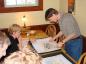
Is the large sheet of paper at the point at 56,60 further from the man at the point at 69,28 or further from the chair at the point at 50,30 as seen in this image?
the chair at the point at 50,30

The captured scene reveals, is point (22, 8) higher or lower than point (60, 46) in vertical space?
higher

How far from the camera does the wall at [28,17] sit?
400 centimetres

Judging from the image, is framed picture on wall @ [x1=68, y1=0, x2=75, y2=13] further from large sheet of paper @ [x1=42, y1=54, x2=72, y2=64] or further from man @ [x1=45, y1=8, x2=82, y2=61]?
large sheet of paper @ [x1=42, y1=54, x2=72, y2=64]

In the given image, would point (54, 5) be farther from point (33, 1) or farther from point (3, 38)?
point (3, 38)

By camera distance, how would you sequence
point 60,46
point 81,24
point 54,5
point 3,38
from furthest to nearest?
point 54,5 < point 81,24 < point 60,46 < point 3,38

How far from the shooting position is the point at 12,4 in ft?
13.2

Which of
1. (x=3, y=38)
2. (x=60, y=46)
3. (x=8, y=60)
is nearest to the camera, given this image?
(x=8, y=60)

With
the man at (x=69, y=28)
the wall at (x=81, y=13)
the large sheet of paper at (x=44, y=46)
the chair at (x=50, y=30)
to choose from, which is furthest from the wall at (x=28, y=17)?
the man at (x=69, y=28)

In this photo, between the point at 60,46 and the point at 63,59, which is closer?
the point at 63,59

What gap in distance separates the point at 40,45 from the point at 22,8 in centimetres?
148

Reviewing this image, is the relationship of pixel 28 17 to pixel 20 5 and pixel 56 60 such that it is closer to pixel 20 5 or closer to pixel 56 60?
pixel 20 5

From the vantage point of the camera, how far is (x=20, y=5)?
4.05m

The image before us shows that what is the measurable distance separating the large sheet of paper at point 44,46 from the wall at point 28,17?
1.24 metres

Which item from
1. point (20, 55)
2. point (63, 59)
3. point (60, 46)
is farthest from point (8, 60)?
point (60, 46)
